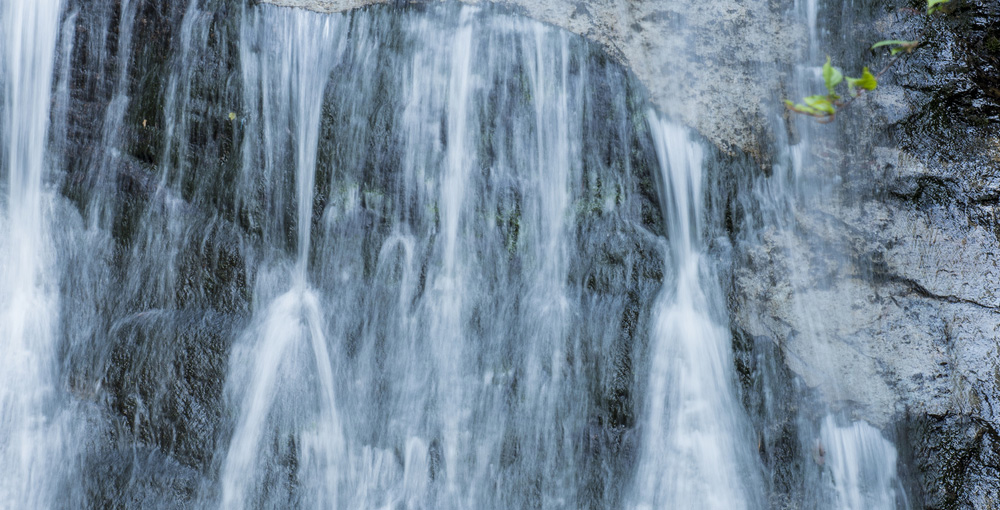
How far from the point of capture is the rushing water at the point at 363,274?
3375mm

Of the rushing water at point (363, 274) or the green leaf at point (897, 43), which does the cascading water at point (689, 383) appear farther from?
the green leaf at point (897, 43)

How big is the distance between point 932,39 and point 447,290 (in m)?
2.93

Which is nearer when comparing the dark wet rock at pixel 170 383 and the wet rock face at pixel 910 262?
the wet rock face at pixel 910 262

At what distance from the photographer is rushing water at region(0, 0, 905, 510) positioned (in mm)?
3375

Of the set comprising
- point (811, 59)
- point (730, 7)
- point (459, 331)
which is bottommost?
point (459, 331)

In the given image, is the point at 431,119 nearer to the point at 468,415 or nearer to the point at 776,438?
the point at 468,415

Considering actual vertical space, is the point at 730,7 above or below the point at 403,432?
above

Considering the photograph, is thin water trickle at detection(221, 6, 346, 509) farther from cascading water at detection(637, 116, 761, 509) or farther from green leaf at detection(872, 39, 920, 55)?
green leaf at detection(872, 39, 920, 55)

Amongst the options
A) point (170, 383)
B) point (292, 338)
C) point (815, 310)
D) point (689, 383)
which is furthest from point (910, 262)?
point (170, 383)

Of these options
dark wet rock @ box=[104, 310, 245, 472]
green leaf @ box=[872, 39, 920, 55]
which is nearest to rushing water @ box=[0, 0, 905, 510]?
dark wet rock @ box=[104, 310, 245, 472]

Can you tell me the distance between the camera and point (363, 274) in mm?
3547

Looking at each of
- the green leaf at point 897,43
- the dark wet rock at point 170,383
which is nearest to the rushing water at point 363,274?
the dark wet rock at point 170,383

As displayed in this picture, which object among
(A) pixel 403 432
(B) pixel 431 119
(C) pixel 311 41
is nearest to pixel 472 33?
(B) pixel 431 119

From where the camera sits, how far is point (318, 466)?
3.42 m
